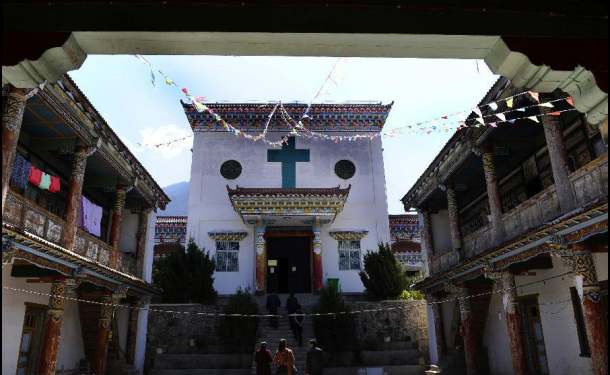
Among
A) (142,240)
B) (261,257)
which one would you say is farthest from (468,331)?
(142,240)

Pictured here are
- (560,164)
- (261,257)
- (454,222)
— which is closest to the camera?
(560,164)

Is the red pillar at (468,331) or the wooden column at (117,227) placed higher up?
the wooden column at (117,227)

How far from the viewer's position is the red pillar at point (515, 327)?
11172mm

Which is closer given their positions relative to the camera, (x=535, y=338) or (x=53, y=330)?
(x=53, y=330)

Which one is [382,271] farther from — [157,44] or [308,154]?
[157,44]

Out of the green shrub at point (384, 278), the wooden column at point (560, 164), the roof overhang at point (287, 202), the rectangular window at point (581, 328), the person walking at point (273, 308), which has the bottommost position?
the rectangular window at point (581, 328)

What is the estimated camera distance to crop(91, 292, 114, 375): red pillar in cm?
1383

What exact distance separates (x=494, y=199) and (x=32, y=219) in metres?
11.1

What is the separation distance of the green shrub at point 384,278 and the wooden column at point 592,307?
1000 centimetres

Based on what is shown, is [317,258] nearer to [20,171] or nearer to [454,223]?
[454,223]

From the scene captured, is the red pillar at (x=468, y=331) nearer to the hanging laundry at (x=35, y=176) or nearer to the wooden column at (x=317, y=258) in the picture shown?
the wooden column at (x=317, y=258)

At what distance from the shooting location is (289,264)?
2220 centimetres

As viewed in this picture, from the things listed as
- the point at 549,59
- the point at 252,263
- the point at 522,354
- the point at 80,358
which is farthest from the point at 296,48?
the point at 252,263

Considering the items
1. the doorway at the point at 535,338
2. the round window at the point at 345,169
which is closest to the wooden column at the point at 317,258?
the round window at the point at 345,169
